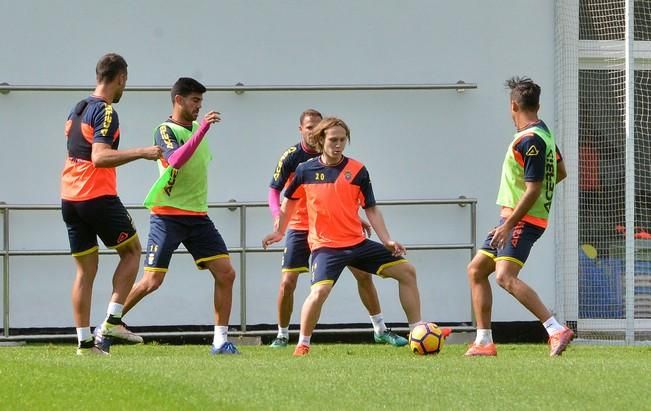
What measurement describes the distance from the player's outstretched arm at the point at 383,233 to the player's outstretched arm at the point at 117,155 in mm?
1844

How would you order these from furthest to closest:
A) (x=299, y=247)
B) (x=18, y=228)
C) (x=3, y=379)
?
1. (x=18, y=228)
2. (x=299, y=247)
3. (x=3, y=379)

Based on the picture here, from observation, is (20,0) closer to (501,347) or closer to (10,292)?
(10,292)

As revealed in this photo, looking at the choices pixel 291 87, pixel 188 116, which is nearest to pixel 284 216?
pixel 188 116

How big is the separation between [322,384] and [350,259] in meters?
2.74

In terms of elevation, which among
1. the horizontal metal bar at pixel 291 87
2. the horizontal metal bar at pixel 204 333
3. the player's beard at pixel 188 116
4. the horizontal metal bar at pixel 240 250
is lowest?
the horizontal metal bar at pixel 204 333

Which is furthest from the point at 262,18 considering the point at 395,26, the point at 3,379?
the point at 3,379

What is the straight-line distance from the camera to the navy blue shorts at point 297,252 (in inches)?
424

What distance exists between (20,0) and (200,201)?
3.78 m

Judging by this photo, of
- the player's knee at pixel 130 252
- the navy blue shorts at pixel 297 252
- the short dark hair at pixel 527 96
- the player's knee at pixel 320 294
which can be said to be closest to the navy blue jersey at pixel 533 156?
the short dark hair at pixel 527 96

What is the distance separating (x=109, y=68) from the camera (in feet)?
29.8

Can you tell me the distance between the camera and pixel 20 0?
1231cm

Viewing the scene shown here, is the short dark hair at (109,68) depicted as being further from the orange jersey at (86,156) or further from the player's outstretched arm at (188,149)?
the player's outstretched arm at (188,149)

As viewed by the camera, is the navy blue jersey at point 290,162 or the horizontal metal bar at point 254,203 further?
the horizontal metal bar at point 254,203

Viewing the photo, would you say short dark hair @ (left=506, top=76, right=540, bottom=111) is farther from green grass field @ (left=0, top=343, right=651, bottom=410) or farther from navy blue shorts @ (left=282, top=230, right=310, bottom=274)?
navy blue shorts @ (left=282, top=230, right=310, bottom=274)
